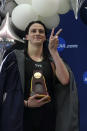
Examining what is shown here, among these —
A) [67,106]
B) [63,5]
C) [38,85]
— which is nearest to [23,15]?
[63,5]

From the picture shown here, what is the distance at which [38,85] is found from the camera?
5.54 ft

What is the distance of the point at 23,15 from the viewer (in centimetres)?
179

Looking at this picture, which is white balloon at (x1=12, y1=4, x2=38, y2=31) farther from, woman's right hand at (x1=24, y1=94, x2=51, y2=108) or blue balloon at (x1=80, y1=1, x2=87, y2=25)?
woman's right hand at (x1=24, y1=94, x2=51, y2=108)

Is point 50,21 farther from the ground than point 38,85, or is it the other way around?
point 50,21

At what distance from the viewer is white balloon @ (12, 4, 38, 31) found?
1.79m

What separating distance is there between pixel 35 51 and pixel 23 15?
271 millimetres

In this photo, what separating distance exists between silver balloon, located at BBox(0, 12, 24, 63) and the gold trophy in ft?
1.09

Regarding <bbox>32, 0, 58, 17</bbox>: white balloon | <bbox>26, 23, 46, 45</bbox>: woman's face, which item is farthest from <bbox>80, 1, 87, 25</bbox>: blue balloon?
<bbox>26, 23, 46, 45</bbox>: woman's face

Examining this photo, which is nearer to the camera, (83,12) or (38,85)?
(38,85)

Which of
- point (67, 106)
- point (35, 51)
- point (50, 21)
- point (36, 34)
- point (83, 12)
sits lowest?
point (67, 106)

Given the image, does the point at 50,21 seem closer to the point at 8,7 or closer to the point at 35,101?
the point at 8,7

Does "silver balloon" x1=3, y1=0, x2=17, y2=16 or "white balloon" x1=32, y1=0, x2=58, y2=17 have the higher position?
"silver balloon" x1=3, y1=0, x2=17, y2=16

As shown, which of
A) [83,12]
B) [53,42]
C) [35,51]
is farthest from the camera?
[83,12]

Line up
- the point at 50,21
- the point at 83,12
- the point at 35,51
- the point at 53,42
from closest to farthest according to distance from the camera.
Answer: the point at 53,42
the point at 35,51
the point at 50,21
the point at 83,12
